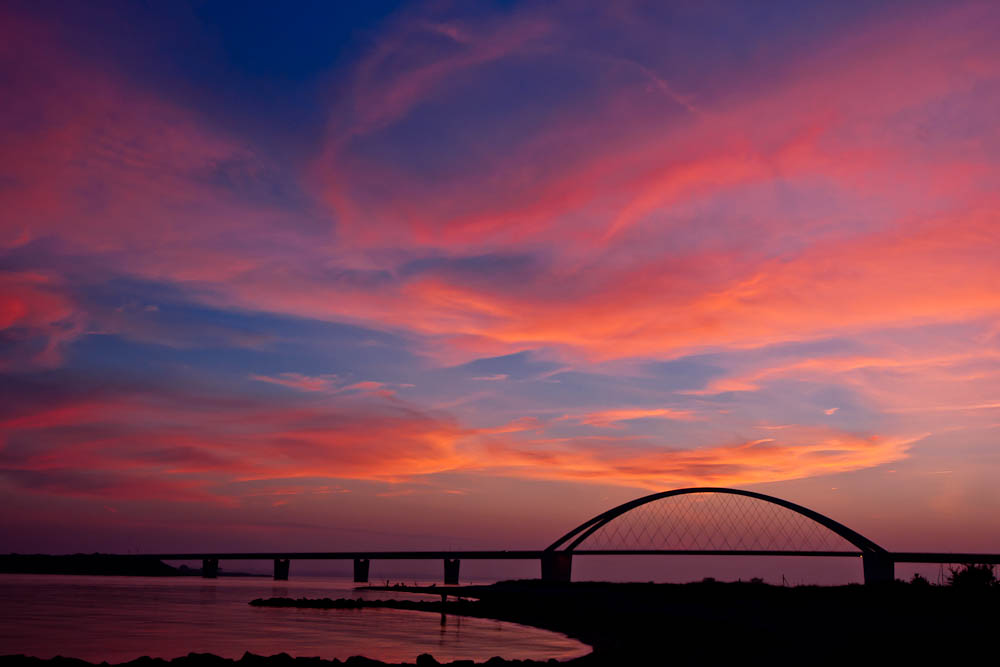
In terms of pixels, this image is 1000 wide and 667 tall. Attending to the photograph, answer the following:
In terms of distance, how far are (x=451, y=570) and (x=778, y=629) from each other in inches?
5899

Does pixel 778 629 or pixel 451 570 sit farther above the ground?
pixel 778 629

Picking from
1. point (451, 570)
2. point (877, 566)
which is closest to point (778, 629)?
point (877, 566)

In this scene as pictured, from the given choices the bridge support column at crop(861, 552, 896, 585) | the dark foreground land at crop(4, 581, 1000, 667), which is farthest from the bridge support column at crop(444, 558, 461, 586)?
the dark foreground land at crop(4, 581, 1000, 667)

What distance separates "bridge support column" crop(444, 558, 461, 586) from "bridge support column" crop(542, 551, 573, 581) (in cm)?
3320

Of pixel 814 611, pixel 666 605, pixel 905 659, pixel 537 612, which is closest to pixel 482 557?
pixel 537 612

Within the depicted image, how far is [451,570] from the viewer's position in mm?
175500

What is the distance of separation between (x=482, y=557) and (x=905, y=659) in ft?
526

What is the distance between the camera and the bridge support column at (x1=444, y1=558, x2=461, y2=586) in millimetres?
174288

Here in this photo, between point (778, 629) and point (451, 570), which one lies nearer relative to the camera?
point (778, 629)

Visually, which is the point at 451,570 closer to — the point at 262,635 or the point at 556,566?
the point at 556,566

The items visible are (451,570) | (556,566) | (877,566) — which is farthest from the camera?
(451,570)

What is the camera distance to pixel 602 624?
180 ft

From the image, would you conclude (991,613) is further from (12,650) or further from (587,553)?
(587,553)

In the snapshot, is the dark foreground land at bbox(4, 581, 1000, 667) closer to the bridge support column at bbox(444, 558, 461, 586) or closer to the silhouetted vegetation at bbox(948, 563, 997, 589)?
the silhouetted vegetation at bbox(948, 563, 997, 589)
